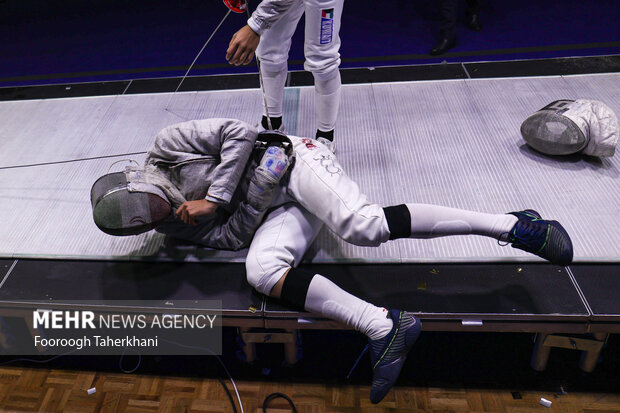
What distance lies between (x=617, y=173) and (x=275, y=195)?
4.17ft

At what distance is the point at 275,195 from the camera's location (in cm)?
152

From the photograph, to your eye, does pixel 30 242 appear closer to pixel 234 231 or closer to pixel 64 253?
pixel 64 253

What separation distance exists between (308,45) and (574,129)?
100 centimetres

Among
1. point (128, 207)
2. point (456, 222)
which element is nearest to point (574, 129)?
point (456, 222)

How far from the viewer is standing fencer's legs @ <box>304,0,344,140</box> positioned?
1.59 m

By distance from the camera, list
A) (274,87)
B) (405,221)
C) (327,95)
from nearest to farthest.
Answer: (405,221) → (327,95) → (274,87)

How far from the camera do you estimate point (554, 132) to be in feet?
5.97

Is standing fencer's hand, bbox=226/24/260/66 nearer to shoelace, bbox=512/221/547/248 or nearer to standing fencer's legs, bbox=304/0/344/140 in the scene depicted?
standing fencer's legs, bbox=304/0/344/140

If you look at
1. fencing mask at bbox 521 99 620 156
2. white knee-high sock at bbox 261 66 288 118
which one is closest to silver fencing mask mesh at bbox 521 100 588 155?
fencing mask at bbox 521 99 620 156

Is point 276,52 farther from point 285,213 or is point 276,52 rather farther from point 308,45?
point 285,213

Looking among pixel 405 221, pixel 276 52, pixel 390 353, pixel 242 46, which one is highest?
pixel 242 46

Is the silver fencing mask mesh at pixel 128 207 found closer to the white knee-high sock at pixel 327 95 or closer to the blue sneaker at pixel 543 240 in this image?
the white knee-high sock at pixel 327 95

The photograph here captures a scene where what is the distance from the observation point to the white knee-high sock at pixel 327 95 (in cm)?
175

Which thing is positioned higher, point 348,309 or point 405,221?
point 405,221
